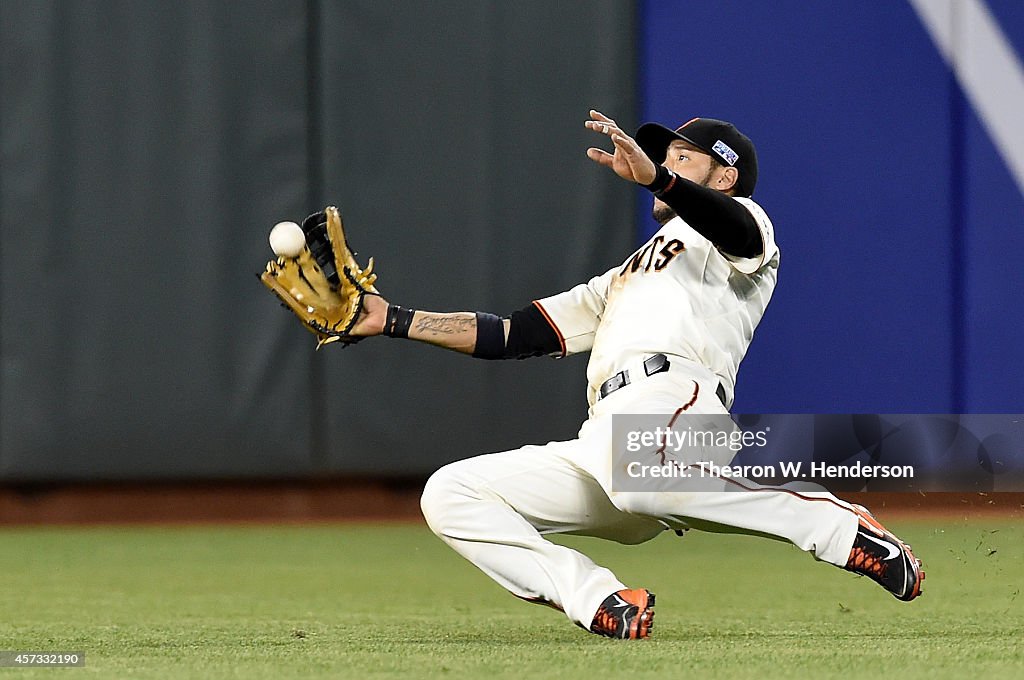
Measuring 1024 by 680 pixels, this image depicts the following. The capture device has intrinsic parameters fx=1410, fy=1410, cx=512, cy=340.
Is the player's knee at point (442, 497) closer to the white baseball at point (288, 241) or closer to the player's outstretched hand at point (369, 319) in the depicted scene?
the player's outstretched hand at point (369, 319)

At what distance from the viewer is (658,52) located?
6.26 m

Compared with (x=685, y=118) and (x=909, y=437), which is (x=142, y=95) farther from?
(x=909, y=437)

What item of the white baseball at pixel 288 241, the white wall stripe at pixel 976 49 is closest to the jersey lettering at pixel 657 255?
the white baseball at pixel 288 241

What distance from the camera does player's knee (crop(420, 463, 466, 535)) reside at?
315 centimetres

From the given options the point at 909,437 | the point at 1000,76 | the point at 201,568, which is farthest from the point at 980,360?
the point at 201,568

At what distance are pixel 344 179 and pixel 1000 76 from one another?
2.91m

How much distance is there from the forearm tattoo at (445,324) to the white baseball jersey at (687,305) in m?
0.33

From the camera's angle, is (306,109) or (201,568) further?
(306,109)

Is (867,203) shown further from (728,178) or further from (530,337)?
(530,337)

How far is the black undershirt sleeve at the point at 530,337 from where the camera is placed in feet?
11.5

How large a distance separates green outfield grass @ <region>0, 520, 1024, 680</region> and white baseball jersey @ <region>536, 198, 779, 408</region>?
0.62m

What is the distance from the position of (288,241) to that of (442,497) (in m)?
0.70

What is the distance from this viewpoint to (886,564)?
2.83m

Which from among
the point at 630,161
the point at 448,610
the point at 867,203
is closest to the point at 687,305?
the point at 630,161
